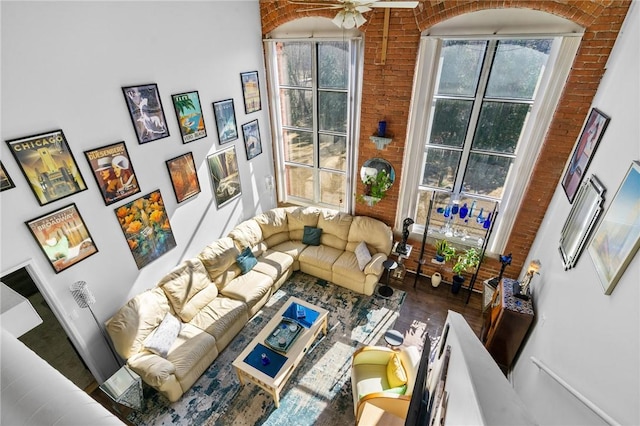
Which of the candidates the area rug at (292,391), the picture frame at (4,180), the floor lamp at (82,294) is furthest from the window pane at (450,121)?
the picture frame at (4,180)

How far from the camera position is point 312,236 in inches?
216

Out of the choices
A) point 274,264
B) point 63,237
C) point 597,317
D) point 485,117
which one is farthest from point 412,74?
point 63,237

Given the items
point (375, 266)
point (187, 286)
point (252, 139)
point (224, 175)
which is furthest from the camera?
point (252, 139)

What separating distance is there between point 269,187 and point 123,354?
3425mm

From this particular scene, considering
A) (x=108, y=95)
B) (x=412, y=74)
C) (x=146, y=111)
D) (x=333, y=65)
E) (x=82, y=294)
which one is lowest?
(x=82, y=294)

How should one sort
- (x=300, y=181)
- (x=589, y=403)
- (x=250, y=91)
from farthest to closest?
(x=300, y=181), (x=250, y=91), (x=589, y=403)

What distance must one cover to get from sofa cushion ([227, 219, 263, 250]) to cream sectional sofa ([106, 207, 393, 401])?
0.7 inches

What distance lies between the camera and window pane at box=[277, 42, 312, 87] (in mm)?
4952

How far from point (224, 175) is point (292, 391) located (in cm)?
324

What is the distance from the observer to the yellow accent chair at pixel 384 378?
2.89m

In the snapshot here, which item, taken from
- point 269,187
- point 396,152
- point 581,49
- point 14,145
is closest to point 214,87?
point 269,187

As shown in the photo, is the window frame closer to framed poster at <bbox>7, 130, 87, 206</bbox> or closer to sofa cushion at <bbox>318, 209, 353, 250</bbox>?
sofa cushion at <bbox>318, 209, 353, 250</bbox>

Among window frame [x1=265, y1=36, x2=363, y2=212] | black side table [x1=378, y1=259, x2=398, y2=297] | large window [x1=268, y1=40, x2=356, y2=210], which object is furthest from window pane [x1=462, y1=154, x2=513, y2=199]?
large window [x1=268, y1=40, x2=356, y2=210]

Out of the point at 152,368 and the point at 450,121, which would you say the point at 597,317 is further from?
the point at 152,368
